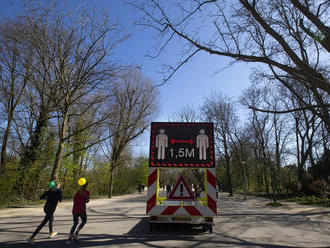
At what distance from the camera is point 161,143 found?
686 centimetres

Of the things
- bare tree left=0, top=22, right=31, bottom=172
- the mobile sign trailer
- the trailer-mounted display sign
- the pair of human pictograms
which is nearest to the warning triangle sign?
the mobile sign trailer

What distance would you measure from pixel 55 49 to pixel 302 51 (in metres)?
14.0

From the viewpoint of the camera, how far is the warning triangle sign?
7.06 metres

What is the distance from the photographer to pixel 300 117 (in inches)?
1123

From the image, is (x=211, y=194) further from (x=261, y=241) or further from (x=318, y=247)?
(x=318, y=247)

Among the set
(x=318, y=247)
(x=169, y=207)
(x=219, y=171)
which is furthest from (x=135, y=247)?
(x=219, y=171)

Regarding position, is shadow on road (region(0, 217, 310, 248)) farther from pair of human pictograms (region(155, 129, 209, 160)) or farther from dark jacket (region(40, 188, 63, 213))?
pair of human pictograms (region(155, 129, 209, 160))

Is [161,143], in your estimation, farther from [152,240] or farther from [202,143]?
[152,240]

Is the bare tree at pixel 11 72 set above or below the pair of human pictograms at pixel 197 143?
above

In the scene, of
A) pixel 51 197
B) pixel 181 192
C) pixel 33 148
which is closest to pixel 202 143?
pixel 181 192

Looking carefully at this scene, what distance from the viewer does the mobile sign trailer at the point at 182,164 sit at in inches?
247

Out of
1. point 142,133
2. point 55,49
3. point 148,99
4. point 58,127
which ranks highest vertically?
point 148,99

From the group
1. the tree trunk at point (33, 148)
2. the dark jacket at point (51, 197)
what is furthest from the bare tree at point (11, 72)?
the dark jacket at point (51, 197)

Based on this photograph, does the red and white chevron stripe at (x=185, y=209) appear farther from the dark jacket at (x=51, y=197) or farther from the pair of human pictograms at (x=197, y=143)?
the dark jacket at (x=51, y=197)
